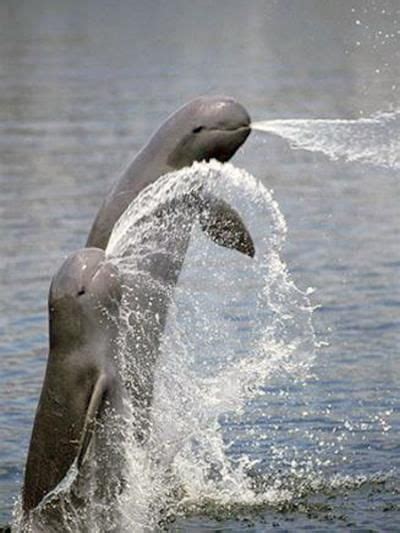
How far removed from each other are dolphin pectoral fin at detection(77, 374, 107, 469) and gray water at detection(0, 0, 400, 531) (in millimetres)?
2211

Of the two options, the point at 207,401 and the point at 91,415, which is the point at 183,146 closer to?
the point at 207,401

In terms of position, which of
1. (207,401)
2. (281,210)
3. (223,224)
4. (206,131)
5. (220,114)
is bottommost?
(281,210)

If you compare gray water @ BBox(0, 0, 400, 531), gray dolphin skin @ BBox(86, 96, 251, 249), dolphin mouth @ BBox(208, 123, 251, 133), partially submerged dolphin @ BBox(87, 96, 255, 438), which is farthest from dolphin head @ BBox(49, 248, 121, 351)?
gray water @ BBox(0, 0, 400, 531)

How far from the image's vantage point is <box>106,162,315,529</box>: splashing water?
16.2 meters

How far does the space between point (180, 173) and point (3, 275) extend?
33.2 feet

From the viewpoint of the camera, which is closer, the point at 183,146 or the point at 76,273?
the point at 76,273

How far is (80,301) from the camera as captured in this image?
592 inches

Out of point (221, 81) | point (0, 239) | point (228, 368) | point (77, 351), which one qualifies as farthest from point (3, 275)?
point (221, 81)

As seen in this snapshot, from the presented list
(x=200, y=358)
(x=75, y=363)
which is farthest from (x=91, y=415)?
(x=200, y=358)

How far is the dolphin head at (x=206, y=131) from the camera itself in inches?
651

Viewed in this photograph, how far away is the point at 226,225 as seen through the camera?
16.6m

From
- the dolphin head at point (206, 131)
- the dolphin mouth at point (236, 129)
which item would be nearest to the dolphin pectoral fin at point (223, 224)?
the dolphin head at point (206, 131)

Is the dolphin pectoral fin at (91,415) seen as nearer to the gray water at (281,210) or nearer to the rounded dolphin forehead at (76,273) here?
the rounded dolphin forehead at (76,273)

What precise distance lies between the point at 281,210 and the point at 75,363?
48.4 feet
